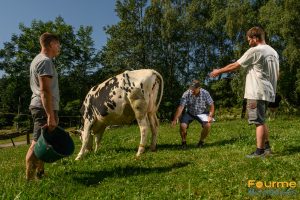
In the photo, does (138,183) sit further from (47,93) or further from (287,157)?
(287,157)

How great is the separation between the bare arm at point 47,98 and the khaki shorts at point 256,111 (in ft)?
12.5

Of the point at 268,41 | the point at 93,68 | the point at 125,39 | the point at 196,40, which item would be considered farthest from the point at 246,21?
the point at 93,68

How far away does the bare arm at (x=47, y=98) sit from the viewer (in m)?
6.73

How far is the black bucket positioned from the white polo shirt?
360cm

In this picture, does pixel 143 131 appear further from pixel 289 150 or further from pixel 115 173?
pixel 289 150

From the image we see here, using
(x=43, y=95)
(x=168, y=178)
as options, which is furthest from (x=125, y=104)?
(x=168, y=178)

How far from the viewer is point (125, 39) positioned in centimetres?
5341

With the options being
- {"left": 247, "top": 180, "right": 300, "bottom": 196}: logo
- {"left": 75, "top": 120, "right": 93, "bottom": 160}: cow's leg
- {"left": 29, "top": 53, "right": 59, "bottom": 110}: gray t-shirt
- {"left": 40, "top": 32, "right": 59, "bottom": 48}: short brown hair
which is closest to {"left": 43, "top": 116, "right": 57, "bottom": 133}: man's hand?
{"left": 29, "top": 53, "right": 59, "bottom": 110}: gray t-shirt

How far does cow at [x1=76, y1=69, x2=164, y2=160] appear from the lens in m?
10.2

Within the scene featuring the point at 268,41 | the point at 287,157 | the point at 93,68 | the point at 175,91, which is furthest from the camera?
the point at 93,68

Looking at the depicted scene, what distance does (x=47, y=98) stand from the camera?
6.75 metres

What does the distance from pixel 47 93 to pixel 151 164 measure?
9.31ft

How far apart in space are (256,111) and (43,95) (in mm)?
4056

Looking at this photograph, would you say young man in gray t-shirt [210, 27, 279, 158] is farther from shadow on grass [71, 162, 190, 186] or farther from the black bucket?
the black bucket
